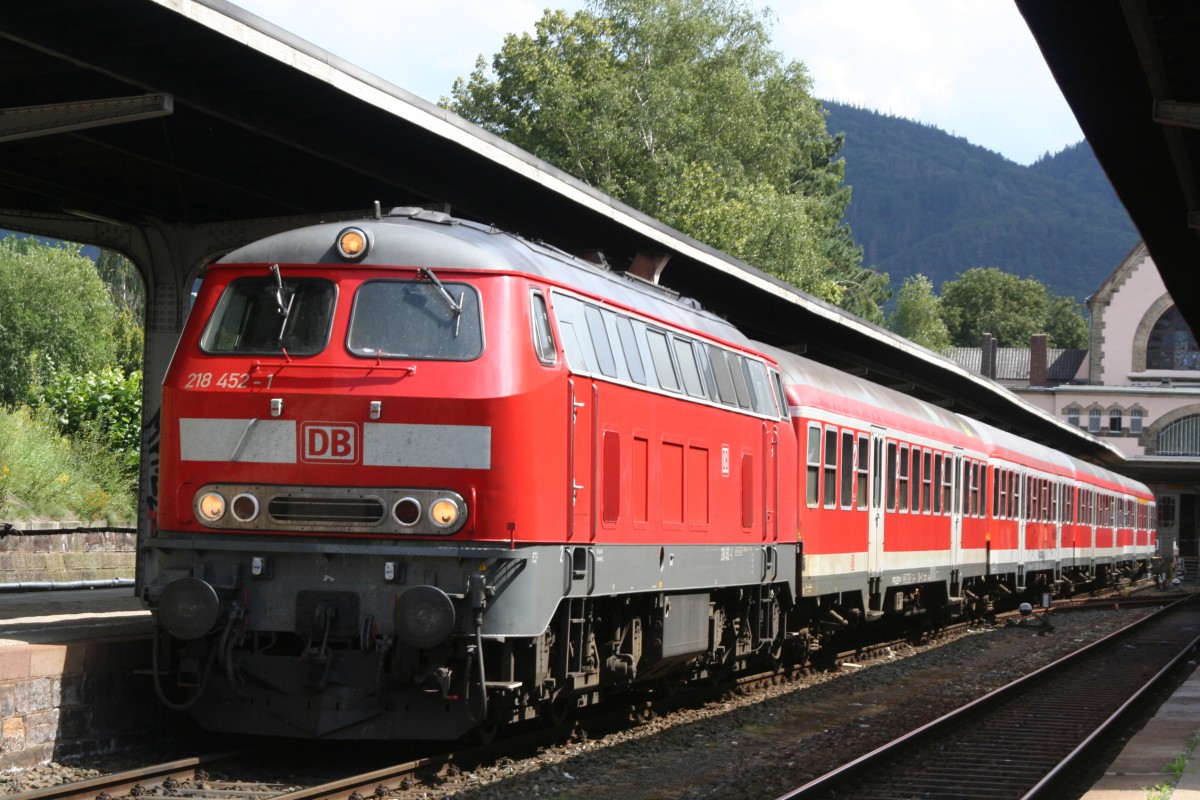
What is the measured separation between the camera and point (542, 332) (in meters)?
10.4

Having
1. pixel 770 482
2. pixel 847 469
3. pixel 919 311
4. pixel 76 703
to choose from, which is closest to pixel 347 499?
pixel 76 703

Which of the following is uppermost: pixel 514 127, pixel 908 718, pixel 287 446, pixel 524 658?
pixel 514 127

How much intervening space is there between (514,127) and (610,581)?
153ft

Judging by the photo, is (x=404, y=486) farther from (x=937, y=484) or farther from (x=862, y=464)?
(x=937, y=484)

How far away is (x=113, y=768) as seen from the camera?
10.0 metres

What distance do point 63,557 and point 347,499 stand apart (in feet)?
53.4

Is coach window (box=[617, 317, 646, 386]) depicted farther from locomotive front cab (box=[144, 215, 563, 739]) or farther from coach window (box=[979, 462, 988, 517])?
coach window (box=[979, 462, 988, 517])

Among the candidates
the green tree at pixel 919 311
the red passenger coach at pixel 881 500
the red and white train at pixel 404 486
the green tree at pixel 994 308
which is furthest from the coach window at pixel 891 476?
the green tree at pixel 994 308

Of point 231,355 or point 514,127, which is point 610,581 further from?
point 514,127

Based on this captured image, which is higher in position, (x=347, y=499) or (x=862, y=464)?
(x=862, y=464)

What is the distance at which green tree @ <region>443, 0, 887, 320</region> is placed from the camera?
159 feet

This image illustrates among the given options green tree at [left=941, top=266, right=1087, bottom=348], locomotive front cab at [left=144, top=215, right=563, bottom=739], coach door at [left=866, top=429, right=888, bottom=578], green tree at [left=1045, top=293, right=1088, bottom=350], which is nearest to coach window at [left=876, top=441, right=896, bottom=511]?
coach door at [left=866, top=429, right=888, bottom=578]

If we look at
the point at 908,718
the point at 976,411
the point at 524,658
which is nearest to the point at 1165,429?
the point at 976,411

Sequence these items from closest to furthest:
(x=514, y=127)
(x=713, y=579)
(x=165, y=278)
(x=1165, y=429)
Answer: (x=713, y=579) → (x=165, y=278) → (x=514, y=127) → (x=1165, y=429)
